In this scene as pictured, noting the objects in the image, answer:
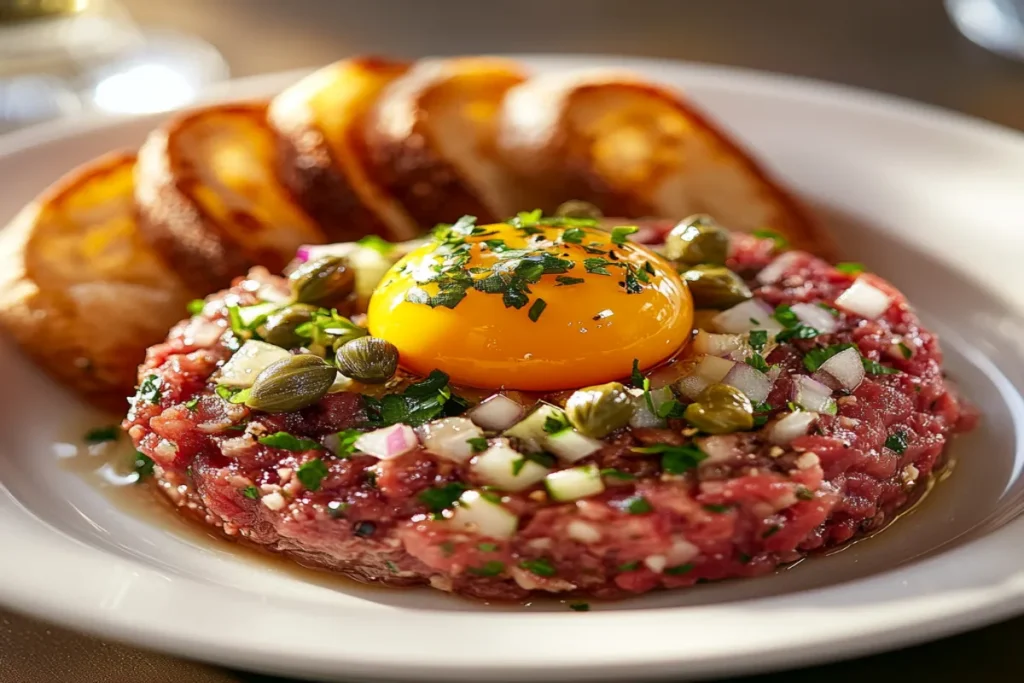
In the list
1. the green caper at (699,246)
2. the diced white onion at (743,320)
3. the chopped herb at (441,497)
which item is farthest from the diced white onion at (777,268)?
the chopped herb at (441,497)

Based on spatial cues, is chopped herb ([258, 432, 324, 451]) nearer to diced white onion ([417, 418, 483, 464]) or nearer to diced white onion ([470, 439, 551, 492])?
diced white onion ([417, 418, 483, 464])

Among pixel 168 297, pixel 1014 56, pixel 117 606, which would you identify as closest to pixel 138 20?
pixel 168 297

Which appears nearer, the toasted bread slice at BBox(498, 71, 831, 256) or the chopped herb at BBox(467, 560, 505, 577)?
the chopped herb at BBox(467, 560, 505, 577)

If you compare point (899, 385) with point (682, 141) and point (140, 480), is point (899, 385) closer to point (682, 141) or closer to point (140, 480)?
point (682, 141)

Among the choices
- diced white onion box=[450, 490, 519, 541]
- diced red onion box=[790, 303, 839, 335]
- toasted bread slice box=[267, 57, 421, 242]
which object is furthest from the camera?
toasted bread slice box=[267, 57, 421, 242]

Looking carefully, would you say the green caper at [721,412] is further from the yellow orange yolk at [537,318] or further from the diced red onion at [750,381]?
the yellow orange yolk at [537,318]

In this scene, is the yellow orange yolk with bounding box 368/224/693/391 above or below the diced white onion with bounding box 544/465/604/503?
above

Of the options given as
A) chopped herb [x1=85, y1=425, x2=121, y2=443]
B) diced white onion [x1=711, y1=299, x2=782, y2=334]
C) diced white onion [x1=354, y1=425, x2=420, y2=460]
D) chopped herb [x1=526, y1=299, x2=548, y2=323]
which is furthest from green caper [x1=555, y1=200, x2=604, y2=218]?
chopped herb [x1=85, y1=425, x2=121, y2=443]

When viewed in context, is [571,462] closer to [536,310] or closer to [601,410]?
[601,410]
